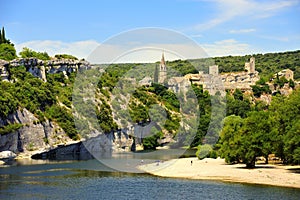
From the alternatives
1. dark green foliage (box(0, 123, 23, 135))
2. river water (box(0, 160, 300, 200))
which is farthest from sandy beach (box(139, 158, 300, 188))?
dark green foliage (box(0, 123, 23, 135))

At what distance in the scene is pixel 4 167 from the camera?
222 ft

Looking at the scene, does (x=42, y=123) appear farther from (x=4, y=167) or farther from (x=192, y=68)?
(x=192, y=68)

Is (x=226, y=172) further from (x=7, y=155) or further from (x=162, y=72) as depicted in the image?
(x=162, y=72)

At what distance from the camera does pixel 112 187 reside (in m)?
50.1

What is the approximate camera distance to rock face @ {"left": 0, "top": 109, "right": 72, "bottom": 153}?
81562 millimetres

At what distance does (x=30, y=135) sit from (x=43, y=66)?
103 feet

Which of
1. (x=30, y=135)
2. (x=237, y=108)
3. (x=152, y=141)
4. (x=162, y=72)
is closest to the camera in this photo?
(x=30, y=135)

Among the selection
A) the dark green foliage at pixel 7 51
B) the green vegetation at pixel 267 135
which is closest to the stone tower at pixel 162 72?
the dark green foliage at pixel 7 51

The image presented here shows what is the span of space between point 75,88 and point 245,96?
2550 inches

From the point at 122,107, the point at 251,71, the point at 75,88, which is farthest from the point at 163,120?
the point at 251,71

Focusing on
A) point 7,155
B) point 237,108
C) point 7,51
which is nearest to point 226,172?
point 7,155

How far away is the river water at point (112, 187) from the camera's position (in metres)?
44.9

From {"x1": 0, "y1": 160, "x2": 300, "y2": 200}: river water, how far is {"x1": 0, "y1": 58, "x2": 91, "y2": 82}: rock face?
4081 cm

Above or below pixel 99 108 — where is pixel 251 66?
above
